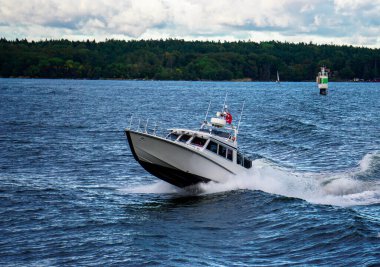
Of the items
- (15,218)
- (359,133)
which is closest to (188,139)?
(15,218)

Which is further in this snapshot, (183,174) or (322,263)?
(183,174)

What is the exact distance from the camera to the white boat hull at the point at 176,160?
32.1 metres

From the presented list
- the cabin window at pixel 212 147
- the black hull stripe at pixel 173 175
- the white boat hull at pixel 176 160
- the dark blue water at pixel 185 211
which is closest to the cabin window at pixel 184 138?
the white boat hull at pixel 176 160

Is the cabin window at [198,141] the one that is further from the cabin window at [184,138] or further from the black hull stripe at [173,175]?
the black hull stripe at [173,175]

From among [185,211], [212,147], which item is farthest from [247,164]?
[185,211]

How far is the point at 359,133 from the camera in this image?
67.9 m

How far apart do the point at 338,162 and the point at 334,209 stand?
665 inches

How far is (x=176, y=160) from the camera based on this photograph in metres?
32.5

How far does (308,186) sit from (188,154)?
8287 mm

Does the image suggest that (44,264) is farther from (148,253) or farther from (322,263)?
(322,263)

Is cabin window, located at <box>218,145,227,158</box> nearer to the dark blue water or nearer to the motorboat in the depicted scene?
the motorboat

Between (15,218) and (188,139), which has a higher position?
(188,139)

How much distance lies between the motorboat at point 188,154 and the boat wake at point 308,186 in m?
0.64

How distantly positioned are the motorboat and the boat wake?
641mm
